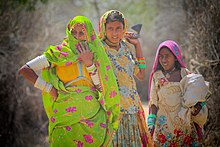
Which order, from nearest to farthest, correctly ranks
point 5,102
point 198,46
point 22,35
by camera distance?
point 198,46
point 5,102
point 22,35

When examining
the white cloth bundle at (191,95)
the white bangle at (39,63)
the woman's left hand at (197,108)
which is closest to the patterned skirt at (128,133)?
the white cloth bundle at (191,95)

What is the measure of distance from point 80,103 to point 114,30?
1.11m

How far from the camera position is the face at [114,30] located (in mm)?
5500

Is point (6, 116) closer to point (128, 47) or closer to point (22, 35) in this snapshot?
point (22, 35)

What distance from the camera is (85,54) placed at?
4.84m

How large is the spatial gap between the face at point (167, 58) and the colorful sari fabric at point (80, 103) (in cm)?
133

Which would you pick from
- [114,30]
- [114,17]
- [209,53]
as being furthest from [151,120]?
[209,53]

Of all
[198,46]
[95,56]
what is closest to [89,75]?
[95,56]

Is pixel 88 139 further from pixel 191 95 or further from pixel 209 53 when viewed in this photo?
pixel 209 53

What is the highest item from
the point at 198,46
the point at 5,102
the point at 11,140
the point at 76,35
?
the point at 76,35

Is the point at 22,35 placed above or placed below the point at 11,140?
above

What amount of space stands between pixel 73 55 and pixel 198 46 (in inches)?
A: 139

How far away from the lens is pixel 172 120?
597 cm

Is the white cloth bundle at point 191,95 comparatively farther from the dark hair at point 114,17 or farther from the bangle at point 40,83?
the bangle at point 40,83
